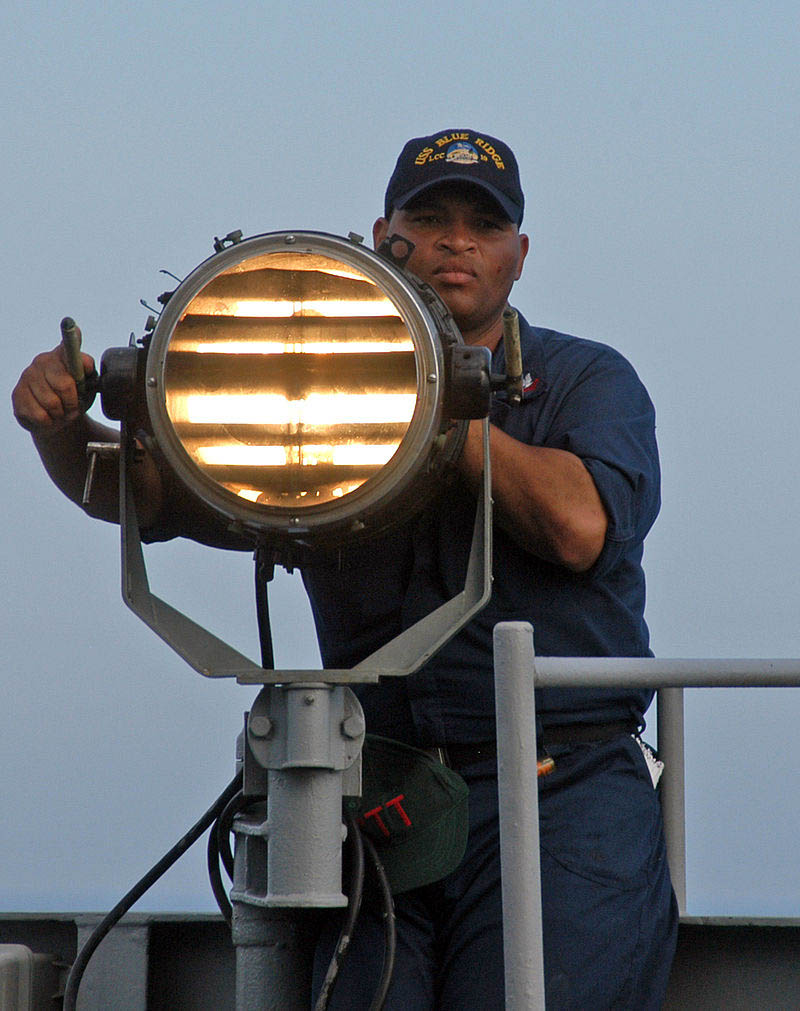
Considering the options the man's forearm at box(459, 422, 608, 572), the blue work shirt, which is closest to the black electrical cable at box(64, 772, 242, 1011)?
the blue work shirt

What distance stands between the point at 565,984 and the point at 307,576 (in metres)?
0.65

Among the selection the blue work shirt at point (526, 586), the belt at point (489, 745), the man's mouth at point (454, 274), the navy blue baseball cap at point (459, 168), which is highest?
the navy blue baseball cap at point (459, 168)

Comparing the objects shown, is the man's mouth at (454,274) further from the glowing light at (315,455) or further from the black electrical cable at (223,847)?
the black electrical cable at (223,847)

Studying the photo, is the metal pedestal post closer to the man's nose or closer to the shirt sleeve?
the shirt sleeve

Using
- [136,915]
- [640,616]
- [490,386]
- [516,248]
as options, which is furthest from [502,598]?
[136,915]

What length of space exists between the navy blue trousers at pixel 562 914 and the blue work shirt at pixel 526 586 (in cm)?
8

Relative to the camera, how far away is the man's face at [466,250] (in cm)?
201

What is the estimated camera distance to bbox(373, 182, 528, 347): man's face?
6.59 ft

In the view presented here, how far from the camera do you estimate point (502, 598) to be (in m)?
1.88

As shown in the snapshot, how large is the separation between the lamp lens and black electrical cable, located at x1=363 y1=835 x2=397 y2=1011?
17.4 inches

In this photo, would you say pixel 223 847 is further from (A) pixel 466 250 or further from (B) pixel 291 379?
(A) pixel 466 250

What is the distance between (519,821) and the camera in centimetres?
145

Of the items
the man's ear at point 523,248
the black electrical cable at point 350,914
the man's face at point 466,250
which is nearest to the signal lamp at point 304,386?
the black electrical cable at point 350,914

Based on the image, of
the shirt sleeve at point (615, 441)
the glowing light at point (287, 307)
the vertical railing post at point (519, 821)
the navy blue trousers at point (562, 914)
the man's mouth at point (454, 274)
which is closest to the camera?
the vertical railing post at point (519, 821)
